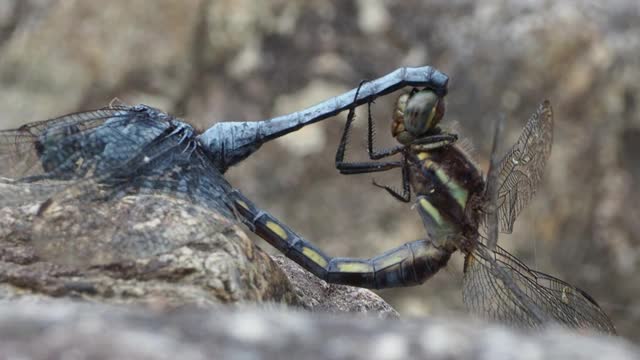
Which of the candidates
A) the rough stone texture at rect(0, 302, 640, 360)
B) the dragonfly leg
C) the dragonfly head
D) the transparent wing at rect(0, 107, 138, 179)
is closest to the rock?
the dragonfly leg

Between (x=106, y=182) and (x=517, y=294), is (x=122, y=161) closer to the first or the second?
(x=106, y=182)

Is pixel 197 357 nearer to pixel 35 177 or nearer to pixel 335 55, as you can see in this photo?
pixel 35 177

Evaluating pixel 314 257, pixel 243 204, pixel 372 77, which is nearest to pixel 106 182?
pixel 243 204

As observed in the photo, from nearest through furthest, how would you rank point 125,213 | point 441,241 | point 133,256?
point 133,256
point 125,213
point 441,241

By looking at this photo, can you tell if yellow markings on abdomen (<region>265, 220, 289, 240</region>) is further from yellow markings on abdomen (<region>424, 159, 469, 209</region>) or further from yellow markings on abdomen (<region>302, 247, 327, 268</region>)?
yellow markings on abdomen (<region>424, 159, 469, 209</region>)

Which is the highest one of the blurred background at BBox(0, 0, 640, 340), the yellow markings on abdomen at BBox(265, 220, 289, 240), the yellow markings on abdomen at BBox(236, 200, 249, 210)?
the blurred background at BBox(0, 0, 640, 340)

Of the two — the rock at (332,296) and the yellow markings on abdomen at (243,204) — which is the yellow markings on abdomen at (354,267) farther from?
the yellow markings on abdomen at (243,204)

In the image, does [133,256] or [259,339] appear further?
[133,256]
